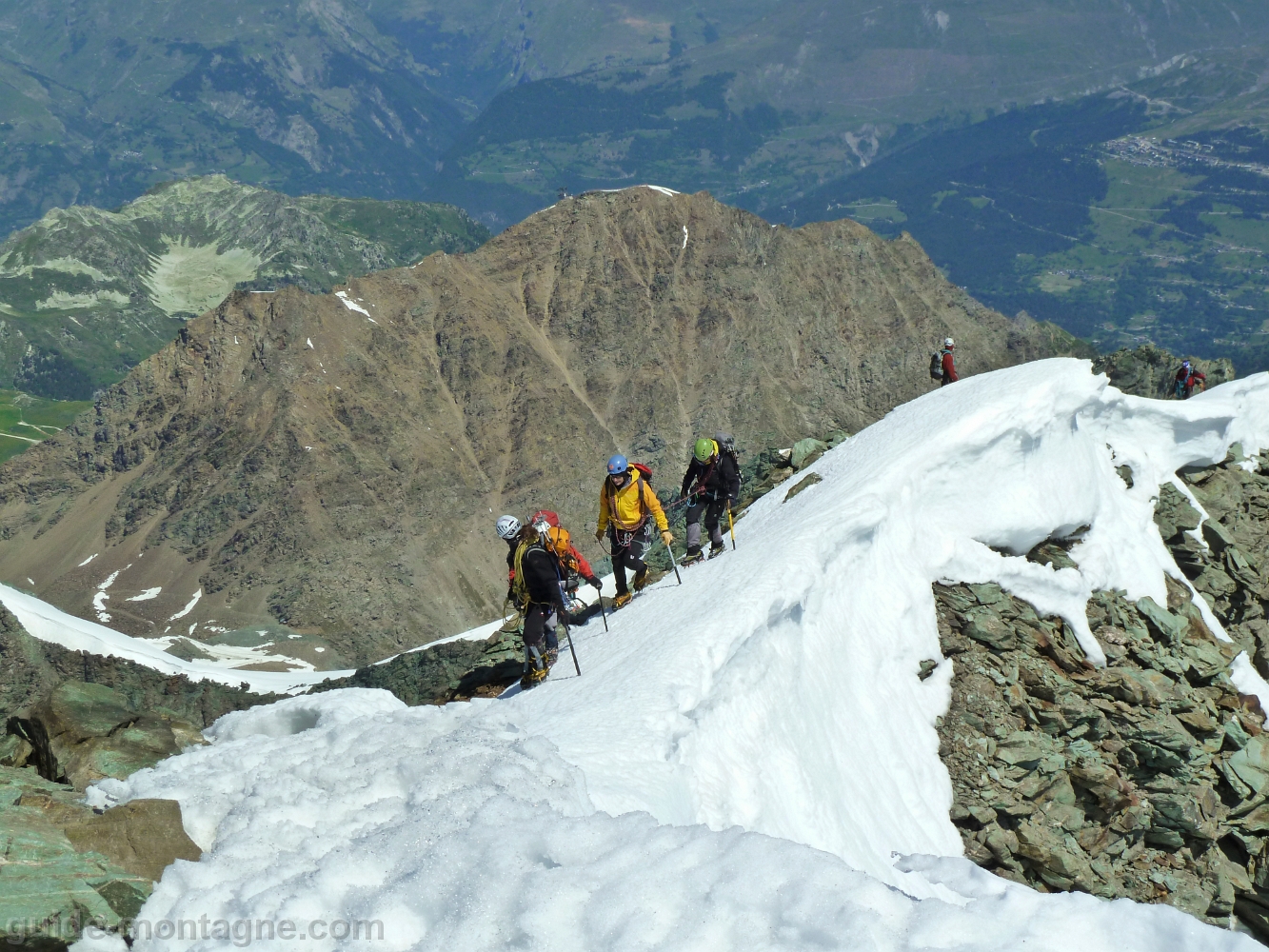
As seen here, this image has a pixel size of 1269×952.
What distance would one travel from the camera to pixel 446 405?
429ft

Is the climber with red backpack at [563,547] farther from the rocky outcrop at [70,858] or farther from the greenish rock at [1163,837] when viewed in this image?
the greenish rock at [1163,837]

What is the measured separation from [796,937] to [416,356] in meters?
128

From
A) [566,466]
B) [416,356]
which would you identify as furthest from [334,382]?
[566,466]

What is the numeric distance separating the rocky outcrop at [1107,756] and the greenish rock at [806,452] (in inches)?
295

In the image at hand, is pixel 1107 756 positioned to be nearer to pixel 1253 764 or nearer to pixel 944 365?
pixel 1253 764

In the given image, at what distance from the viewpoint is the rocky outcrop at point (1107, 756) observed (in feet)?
60.1

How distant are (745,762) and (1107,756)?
373 inches

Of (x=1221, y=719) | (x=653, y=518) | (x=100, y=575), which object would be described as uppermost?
(x=653, y=518)

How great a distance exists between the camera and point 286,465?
117m

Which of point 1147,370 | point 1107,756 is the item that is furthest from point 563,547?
point 1147,370

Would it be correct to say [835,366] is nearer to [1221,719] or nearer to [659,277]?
[659,277]

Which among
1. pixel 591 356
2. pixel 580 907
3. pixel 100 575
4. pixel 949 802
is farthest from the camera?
pixel 591 356

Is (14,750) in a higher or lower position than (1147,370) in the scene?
higher

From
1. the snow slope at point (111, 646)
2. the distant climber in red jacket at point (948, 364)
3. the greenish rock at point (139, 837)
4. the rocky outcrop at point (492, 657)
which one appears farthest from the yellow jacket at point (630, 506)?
the snow slope at point (111, 646)
